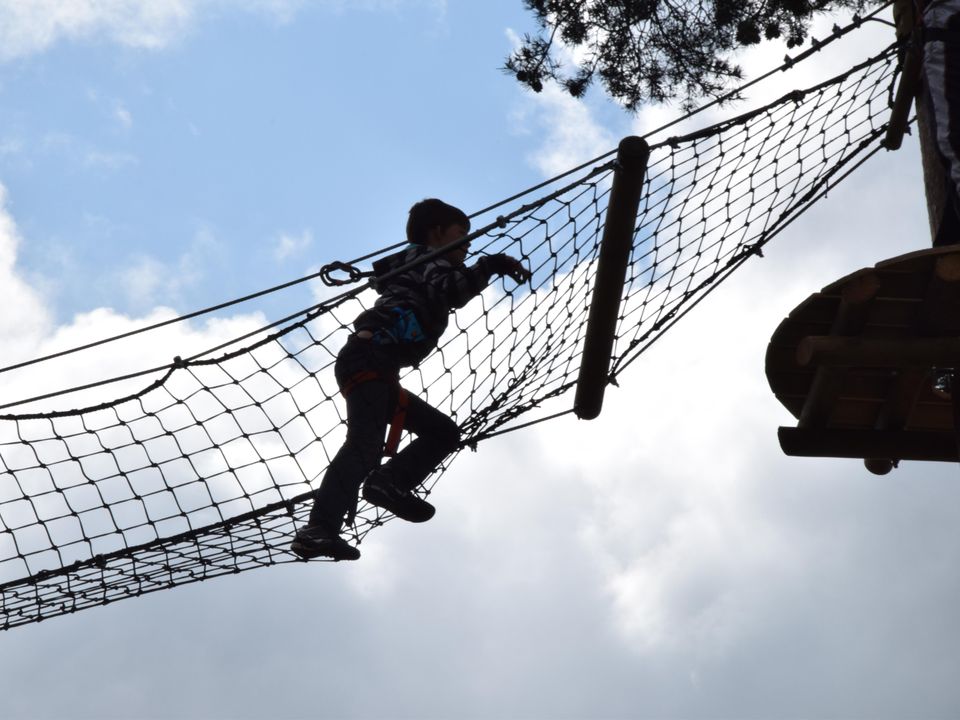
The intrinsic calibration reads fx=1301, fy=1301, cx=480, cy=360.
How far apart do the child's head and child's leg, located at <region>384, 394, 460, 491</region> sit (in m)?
0.55

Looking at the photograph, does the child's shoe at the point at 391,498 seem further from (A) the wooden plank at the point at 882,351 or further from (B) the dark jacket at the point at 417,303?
(A) the wooden plank at the point at 882,351

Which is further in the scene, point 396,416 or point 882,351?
point 396,416

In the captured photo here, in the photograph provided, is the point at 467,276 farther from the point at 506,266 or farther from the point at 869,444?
the point at 869,444

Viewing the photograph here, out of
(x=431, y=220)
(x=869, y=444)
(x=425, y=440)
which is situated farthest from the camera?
(x=431, y=220)

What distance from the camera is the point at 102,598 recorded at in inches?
144

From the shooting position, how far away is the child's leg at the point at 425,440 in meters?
3.60

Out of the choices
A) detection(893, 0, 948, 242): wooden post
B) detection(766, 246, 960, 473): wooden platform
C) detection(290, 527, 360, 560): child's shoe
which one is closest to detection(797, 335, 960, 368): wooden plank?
detection(766, 246, 960, 473): wooden platform

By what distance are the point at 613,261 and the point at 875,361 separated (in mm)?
713

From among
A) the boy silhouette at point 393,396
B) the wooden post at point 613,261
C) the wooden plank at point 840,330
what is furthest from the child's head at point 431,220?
the wooden plank at point 840,330

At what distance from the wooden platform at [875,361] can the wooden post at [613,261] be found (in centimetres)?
48

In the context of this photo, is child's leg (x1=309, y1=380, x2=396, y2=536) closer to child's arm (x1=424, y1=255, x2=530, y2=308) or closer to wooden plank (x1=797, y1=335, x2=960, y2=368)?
child's arm (x1=424, y1=255, x2=530, y2=308)

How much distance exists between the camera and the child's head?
3.88 m

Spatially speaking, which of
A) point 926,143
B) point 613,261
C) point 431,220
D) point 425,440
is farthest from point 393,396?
point 926,143

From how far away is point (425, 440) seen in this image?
3637 mm
